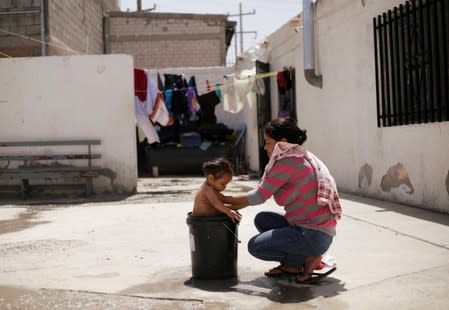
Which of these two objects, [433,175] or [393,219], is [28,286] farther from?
[433,175]

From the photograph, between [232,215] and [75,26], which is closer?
[232,215]

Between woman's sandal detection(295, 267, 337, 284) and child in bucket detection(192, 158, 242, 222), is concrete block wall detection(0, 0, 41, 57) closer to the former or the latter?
child in bucket detection(192, 158, 242, 222)

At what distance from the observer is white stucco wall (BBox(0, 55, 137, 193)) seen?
39.8ft

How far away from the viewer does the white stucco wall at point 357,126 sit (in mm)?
7719

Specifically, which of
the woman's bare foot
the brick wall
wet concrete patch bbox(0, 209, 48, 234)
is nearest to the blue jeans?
the woman's bare foot

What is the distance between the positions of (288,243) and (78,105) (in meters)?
8.65

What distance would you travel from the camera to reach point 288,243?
4352 millimetres

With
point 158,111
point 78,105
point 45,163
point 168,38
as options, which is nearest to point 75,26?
point 168,38

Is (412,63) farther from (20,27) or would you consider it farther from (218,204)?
(20,27)

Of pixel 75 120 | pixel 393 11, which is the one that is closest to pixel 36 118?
pixel 75 120

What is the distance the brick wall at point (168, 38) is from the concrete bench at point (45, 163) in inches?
595

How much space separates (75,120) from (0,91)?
164cm

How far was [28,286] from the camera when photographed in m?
4.73

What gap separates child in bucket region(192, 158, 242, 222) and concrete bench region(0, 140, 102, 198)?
769cm
